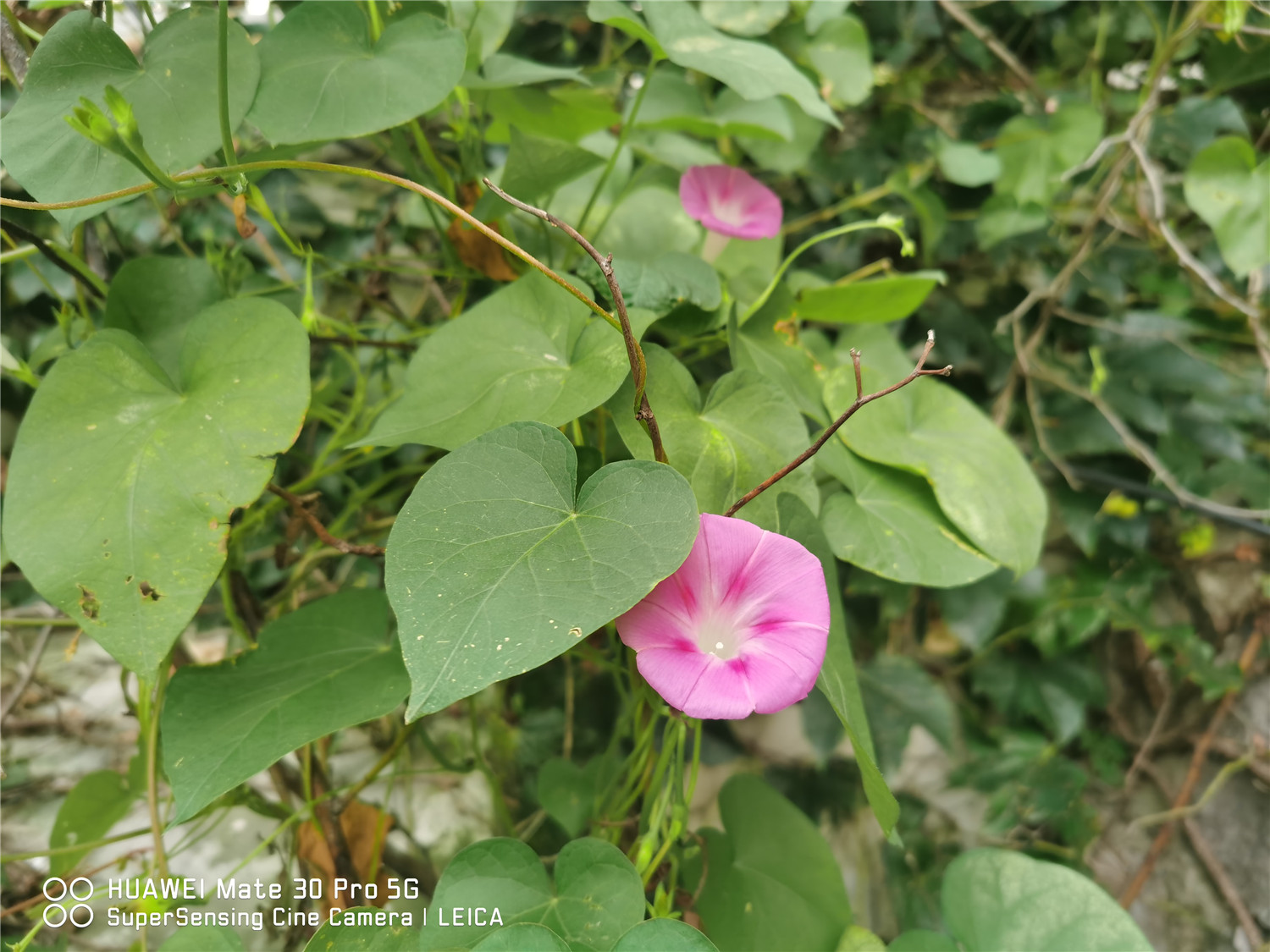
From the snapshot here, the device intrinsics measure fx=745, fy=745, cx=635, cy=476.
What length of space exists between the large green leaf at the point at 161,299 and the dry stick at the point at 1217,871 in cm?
149

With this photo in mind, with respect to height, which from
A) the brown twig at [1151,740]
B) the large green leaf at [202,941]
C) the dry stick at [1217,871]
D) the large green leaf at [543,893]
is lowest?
the dry stick at [1217,871]

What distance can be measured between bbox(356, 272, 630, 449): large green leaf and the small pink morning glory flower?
0.45ft

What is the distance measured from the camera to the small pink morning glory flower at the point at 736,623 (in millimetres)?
449

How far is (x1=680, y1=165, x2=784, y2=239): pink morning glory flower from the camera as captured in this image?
0.77 meters

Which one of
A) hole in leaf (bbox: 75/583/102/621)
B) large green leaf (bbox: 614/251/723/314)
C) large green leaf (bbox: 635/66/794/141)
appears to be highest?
large green leaf (bbox: 635/66/794/141)

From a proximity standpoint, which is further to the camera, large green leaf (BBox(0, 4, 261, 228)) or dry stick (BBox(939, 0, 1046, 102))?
dry stick (BBox(939, 0, 1046, 102))

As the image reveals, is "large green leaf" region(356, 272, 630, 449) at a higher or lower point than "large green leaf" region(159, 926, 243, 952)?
higher

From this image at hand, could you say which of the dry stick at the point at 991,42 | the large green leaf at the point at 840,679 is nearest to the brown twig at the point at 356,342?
the large green leaf at the point at 840,679

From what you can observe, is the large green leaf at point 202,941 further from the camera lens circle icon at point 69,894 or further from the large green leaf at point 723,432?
the large green leaf at point 723,432

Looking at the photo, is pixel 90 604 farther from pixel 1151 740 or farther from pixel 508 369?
pixel 1151 740

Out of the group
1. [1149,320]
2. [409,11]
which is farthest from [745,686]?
[1149,320]

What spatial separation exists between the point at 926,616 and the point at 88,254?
1228 mm

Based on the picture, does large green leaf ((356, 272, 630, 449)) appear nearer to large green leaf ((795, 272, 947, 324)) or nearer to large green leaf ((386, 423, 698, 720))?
large green leaf ((386, 423, 698, 720))

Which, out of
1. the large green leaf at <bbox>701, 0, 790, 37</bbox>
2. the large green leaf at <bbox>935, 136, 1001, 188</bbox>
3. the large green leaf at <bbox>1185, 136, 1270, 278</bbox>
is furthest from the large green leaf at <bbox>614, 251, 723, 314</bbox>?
the large green leaf at <bbox>1185, 136, 1270, 278</bbox>
